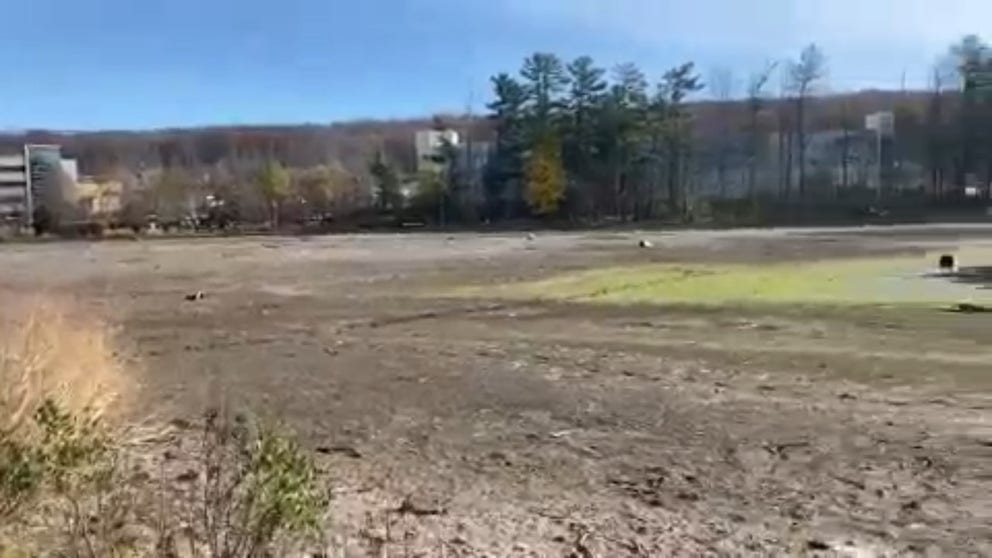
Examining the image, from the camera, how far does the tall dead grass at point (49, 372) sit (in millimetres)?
7246

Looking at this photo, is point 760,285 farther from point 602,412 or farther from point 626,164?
point 626,164

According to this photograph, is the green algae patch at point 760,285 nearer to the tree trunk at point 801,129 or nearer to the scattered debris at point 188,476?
the scattered debris at point 188,476

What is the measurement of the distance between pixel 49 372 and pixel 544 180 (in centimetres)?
6917

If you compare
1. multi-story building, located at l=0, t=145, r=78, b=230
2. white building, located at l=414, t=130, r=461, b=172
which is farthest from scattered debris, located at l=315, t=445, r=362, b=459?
multi-story building, located at l=0, t=145, r=78, b=230

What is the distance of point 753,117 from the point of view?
325 ft

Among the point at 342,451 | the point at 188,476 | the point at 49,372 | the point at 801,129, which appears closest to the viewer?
the point at 49,372

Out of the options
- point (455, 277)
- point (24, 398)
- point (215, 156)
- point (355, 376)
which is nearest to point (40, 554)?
point (24, 398)

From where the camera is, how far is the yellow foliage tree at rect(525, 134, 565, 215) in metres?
76.7

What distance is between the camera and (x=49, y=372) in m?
8.09

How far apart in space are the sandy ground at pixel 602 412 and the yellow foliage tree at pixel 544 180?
1917 inches

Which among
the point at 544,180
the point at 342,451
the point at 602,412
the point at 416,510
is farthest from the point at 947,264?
the point at 544,180

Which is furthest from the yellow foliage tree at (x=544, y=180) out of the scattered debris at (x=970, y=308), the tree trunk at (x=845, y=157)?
the scattered debris at (x=970, y=308)

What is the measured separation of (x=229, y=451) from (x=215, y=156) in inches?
4587

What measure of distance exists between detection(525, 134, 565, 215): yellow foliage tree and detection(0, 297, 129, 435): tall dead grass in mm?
66561
